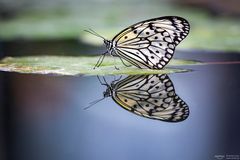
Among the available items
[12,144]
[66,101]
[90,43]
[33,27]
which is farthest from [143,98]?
[33,27]

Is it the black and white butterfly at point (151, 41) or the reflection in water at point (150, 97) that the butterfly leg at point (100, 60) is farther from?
the reflection in water at point (150, 97)

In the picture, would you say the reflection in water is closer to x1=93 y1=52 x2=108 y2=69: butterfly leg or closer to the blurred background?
the blurred background

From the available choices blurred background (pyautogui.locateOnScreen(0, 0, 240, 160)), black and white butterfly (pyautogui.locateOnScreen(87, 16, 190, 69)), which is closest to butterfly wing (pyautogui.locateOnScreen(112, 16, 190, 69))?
black and white butterfly (pyautogui.locateOnScreen(87, 16, 190, 69))

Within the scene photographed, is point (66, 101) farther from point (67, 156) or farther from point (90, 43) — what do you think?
point (90, 43)

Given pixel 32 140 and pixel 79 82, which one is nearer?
pixel 32 140

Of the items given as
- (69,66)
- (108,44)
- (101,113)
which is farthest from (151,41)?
(101,113)

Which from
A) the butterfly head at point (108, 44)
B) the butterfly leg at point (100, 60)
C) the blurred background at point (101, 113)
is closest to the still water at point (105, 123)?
the blurred background at point (101, 113)
